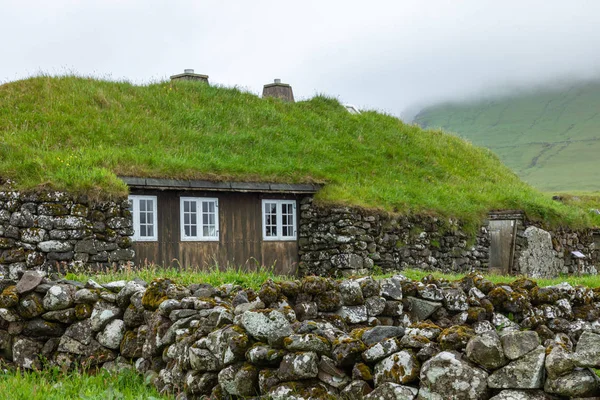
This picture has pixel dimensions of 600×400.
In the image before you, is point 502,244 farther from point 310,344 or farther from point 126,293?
point 310,344

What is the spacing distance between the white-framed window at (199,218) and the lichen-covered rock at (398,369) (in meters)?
13.6

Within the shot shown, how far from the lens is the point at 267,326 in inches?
212

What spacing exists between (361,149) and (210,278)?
14908 mm

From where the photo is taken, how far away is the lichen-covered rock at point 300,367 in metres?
4.98

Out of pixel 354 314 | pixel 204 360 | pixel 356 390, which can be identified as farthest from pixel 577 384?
pixel 354 314

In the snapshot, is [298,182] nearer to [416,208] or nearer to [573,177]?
[416,208]

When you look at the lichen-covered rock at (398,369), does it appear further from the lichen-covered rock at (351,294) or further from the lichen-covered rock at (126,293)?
the lichen-covered rock at (126,293)

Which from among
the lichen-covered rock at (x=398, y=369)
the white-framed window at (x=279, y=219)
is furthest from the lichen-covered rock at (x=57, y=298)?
the white-framed window at (x=279, y=219)

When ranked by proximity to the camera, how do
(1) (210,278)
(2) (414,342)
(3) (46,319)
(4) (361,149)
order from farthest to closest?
1. (4) (361,149)
2. (1) (210,278)
3. (3) (46,319)
4. (2) (414,342)

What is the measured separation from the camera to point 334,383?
4.95m

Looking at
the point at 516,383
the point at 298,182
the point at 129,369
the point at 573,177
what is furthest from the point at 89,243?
the point at 573,177

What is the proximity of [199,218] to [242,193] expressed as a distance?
154 cm

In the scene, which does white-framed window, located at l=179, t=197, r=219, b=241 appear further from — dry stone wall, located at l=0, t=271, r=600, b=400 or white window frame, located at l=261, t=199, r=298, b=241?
dry stone wall, located at l=0, t=271, r=600, b=400

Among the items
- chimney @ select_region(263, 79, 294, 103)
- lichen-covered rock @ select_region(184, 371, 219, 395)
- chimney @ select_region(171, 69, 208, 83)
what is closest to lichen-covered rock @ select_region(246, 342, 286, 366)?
lichen-covered rock @ select_region(184, 371, 219, 395)
